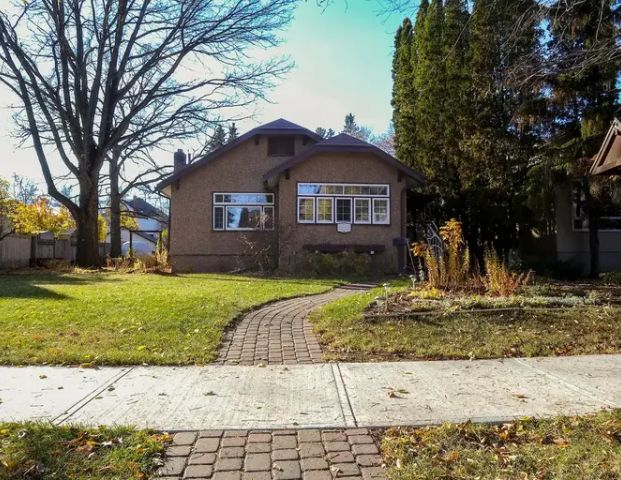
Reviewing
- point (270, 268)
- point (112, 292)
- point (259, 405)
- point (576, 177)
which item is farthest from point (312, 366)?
point (270, 268)

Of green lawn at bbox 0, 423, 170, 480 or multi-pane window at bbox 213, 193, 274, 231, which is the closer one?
green lawn at bbox 0, 423, 170, 480

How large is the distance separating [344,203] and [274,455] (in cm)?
1687

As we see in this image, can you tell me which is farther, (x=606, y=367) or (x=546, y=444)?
(x=606, y=367)

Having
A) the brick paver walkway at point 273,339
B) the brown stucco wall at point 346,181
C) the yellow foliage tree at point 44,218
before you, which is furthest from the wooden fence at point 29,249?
the brick paver walkway at point 273,339

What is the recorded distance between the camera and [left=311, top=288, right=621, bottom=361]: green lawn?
6727 mm

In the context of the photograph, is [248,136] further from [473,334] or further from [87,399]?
[87,399]

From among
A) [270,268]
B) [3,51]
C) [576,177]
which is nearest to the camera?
[576,177]

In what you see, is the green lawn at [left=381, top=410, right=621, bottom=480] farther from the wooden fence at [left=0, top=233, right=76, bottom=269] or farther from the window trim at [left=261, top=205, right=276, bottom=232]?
the wooden fence at [left=0, top=233, right=76, bottom=269]

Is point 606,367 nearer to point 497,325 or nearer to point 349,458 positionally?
point 497,325

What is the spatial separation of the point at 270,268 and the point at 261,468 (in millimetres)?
16184

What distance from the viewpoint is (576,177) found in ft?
49.4

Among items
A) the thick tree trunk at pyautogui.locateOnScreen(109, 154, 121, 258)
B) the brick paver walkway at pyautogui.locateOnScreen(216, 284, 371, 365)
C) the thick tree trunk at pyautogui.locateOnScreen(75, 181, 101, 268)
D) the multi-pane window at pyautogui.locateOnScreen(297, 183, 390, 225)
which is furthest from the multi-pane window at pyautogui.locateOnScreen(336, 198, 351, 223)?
the thick tree trunk at pyautogui.locateOnScreen(109, 154, 121, 258)

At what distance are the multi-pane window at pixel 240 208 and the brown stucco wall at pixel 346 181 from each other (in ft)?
5.94

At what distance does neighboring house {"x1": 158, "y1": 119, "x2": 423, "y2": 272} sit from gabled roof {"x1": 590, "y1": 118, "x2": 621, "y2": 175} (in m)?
11.9
